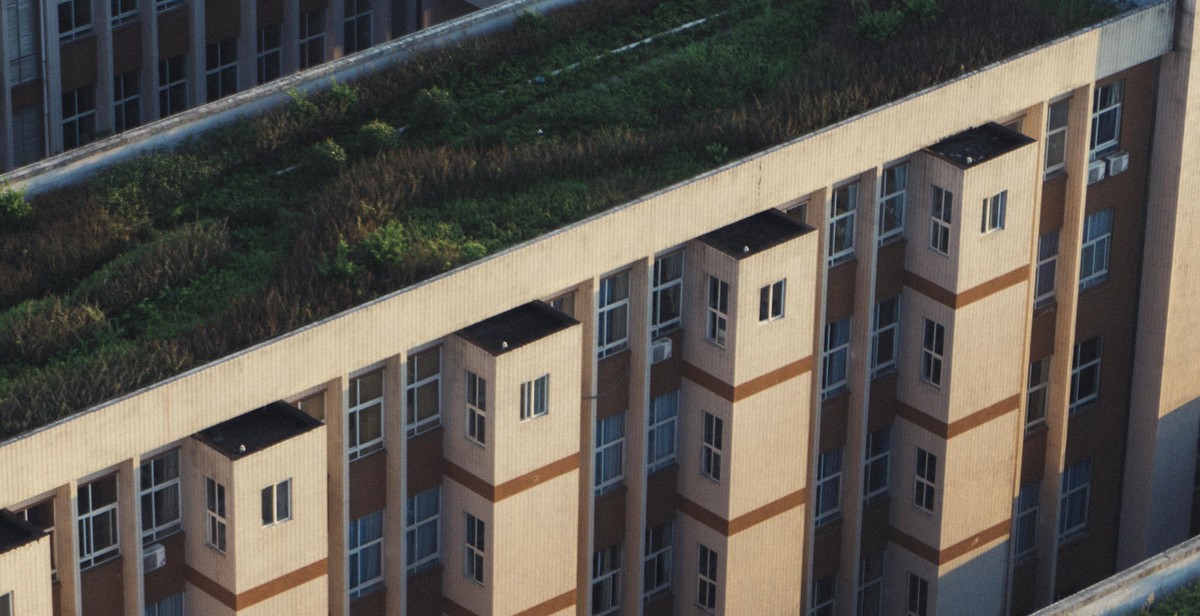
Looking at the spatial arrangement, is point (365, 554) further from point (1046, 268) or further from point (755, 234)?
point (1046, 268)

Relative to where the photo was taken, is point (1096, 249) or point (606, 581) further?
point (1096, 249)

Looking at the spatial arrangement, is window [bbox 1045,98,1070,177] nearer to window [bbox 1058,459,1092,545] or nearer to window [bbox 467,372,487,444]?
window [bbox 1058,459,1092,545]

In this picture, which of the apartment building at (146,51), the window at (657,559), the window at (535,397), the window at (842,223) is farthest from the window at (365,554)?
the apartment building at (146,51)

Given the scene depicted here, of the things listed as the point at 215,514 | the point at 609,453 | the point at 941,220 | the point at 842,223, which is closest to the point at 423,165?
the point at 609,453

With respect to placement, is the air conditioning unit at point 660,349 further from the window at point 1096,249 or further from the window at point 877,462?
the window at point 1096,249

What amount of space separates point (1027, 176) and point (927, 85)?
3355 millimetres

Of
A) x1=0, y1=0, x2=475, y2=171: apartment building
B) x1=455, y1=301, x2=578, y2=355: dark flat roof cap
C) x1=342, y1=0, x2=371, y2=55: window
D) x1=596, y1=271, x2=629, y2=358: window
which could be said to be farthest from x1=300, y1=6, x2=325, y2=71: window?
x1=455, y1=301, x2=578, y2=355: dark flat roof cap

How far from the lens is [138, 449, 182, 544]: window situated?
2432 inches

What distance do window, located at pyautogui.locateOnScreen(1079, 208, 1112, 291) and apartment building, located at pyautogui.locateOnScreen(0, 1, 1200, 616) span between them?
126mm

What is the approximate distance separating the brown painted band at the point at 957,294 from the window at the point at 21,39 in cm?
2760

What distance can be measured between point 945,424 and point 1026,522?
6926mm

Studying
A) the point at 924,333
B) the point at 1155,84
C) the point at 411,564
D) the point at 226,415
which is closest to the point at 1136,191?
the point at 1155,84

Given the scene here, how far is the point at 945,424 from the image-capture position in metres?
74.8

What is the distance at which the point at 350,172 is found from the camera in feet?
226
